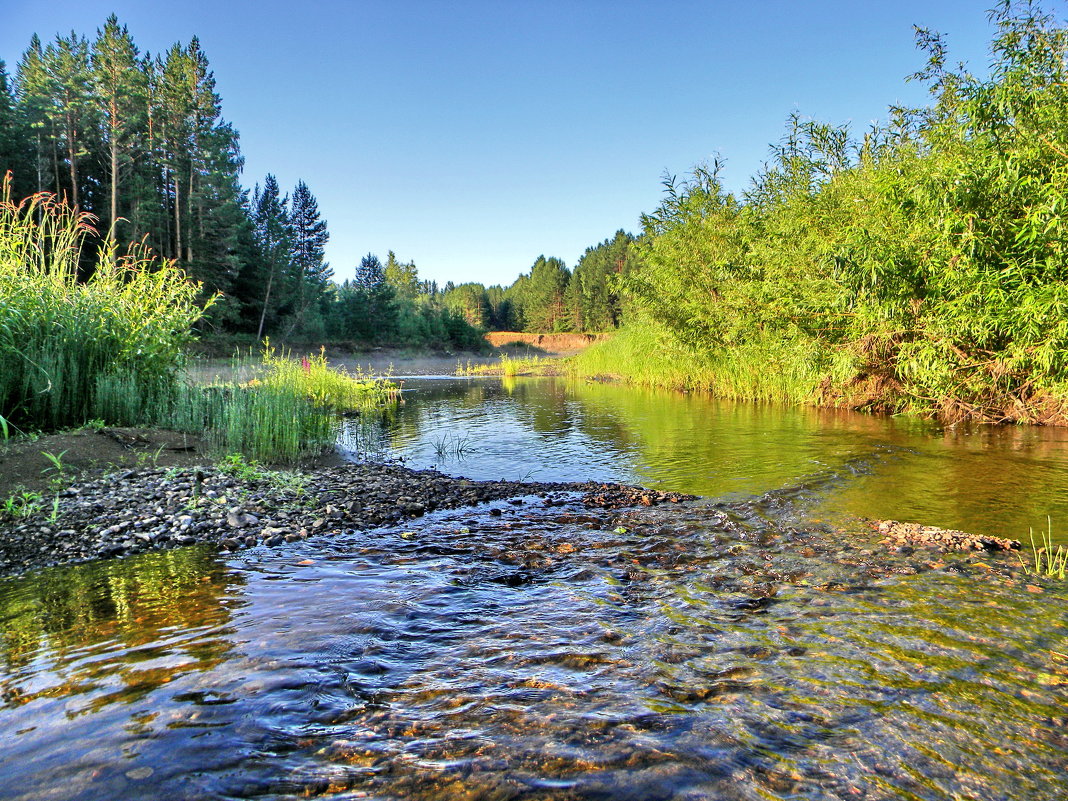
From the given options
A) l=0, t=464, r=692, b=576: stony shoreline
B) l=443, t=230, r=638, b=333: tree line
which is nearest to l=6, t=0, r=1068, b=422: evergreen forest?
l=0, t=464, r=692, b=576: stony shoreline

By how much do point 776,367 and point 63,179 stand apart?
137 ft

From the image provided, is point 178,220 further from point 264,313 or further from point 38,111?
point 264,313

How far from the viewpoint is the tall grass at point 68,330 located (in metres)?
7.40

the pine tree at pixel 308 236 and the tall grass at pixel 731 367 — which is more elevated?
the pine tree at pixel 308 236

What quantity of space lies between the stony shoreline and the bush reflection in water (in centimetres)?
48

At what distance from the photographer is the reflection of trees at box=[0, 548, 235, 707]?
2.94 m

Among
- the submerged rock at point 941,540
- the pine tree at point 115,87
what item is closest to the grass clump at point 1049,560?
the submerged rock at point 941,540

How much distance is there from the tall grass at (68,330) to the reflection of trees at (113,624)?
3.84 m

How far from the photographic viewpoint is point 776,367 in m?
17.3

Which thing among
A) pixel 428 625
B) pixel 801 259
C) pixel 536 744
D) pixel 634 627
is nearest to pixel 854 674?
pixel 634 627

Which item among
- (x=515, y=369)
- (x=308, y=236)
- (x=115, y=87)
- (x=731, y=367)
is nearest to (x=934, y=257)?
(x=731, y=367)

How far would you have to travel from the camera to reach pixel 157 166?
36.9 metres

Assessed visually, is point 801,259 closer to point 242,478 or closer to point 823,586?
point 823,586

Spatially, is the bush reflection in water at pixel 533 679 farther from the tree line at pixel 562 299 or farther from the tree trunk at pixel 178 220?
the tree line at pixel 562 299
